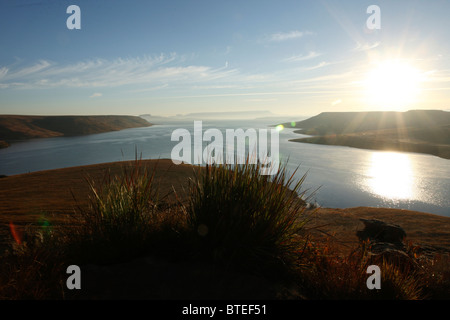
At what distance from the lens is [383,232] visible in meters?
10.3

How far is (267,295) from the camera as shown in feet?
9.03

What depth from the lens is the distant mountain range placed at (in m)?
75.7

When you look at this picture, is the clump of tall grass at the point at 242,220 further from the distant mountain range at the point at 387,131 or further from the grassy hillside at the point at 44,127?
the grassy hillside at the point at 44,127

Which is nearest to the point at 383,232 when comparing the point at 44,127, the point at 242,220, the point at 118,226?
the point at 242,220

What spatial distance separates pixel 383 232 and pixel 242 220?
30.7ft

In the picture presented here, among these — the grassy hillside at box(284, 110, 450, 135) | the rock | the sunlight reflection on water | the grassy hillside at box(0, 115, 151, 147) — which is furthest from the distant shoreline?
the grassy hillside at box(0, 115, 151, 147)

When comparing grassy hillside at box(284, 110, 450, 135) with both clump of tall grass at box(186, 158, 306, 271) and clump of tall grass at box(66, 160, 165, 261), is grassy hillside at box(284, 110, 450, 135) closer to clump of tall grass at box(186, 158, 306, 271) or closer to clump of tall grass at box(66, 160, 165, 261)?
clump of tall grass at box(186, 158, 306, 271)

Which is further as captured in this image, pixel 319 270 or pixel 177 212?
pixel 177 212

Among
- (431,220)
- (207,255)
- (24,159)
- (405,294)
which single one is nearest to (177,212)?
(207,255)

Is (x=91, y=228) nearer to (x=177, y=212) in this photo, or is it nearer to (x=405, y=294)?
(x=177, y=212)

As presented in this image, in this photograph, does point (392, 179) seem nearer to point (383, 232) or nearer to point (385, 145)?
point (383, 232)

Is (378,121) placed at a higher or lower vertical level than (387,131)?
higher
